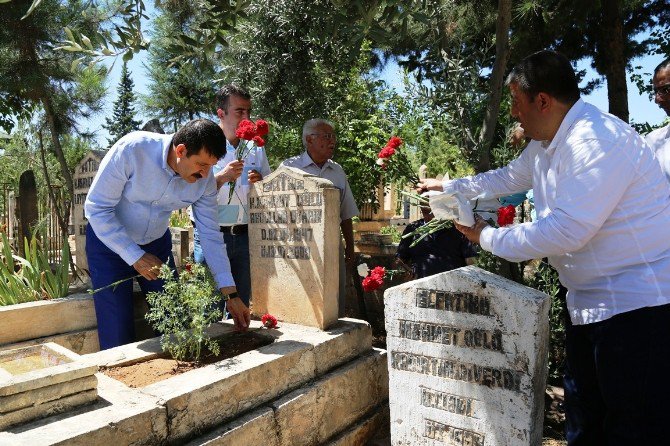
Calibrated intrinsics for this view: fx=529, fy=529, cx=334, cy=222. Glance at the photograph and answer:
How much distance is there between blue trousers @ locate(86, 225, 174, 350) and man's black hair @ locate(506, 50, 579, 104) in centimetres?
229

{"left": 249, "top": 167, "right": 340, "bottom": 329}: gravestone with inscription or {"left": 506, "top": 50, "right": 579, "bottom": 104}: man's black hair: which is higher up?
{"left": 506, "top": 50, "right": 579, "bottom": 104}: man's black hair

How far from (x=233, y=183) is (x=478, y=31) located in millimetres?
5297

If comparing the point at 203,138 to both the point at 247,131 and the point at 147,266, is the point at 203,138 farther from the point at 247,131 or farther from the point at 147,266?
the point at 147,266

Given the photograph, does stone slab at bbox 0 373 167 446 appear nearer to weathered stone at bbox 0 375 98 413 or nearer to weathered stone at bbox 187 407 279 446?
weathered stone at bbox 0 375 98 413

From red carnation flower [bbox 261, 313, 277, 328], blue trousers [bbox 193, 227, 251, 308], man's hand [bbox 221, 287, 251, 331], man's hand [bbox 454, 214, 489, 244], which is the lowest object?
red carnation flower [bbox 261, 313, 277, 328]

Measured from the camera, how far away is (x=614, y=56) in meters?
7.61

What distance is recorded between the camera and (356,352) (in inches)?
135

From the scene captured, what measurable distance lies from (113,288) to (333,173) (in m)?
2.03

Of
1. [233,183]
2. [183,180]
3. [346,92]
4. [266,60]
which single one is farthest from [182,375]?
[346,92]

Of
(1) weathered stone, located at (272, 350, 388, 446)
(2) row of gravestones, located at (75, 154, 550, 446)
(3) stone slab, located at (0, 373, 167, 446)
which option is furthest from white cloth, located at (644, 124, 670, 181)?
(3) stone slab, located at (0, 373, 167, 446)

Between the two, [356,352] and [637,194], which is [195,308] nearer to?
[356,352]

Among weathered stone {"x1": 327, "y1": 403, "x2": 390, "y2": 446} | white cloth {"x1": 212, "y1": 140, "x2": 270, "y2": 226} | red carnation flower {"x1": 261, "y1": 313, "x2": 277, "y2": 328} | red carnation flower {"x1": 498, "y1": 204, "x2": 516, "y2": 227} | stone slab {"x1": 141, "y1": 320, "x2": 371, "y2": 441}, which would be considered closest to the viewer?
stone slab {"x1": 141, "y1": 320, "x2": 371, "y2": 441}

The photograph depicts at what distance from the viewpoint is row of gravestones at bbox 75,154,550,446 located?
246 centimetres

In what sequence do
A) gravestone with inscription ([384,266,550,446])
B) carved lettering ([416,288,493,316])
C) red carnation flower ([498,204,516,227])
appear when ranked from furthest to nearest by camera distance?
red carnation flower ([498,204,516,227]), carved lettering ([416,288,493,316]), gravestone with inscription ([384,266,550,446])
